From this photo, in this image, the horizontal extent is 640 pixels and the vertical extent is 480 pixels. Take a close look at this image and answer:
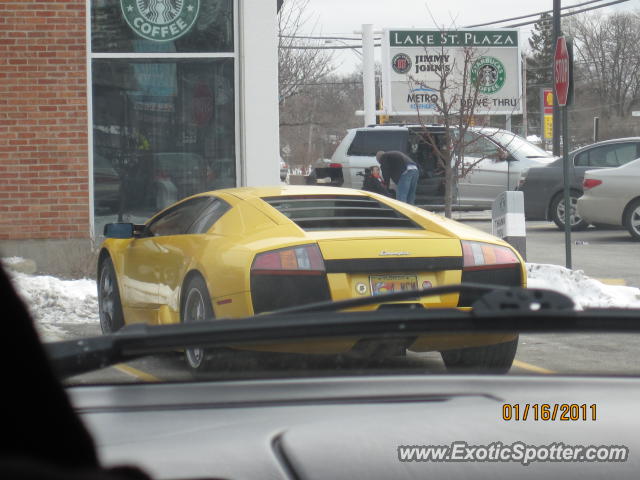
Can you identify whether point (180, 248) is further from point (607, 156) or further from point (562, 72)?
point (607, 156)

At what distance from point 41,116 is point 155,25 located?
1.82 meters

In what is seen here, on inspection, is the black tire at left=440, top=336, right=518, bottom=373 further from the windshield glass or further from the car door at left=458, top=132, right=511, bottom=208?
the windshield glass

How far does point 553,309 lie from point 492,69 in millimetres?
27974

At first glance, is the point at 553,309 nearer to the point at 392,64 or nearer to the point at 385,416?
the point at 385,416

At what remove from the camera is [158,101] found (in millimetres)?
12531

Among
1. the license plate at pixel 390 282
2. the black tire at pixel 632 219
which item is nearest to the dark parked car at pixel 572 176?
the black tire at pixel 632 219

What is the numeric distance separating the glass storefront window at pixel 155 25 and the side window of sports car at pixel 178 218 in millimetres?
5337

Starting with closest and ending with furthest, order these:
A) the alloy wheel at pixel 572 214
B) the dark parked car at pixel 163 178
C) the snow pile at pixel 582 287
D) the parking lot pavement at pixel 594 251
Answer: the snow pile at pixel 582 287
the dark parked car at pixel 163 178
the parking lot pavement at pixel 594 251
the alloy wheel at pixel 572 214

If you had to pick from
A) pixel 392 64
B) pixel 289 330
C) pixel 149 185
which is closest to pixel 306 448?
pixel 289 330

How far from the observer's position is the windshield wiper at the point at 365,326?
A: 205cm

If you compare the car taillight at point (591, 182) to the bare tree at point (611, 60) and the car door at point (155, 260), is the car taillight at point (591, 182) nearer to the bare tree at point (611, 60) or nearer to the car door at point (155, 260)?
the car door at point (155, 260)

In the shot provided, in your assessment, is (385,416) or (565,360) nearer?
(385,416)

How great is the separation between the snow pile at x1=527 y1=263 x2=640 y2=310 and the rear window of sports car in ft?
12.3
